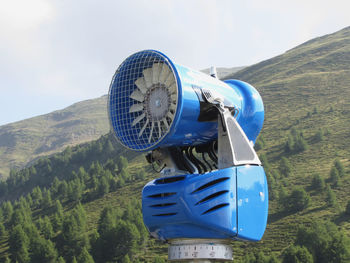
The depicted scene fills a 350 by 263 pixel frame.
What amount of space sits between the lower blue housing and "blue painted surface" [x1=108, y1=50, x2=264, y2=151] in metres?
1.34

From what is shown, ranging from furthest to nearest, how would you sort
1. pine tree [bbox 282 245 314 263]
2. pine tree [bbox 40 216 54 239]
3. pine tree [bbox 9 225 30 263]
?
pine tree [bbox 40 216 54 239] < pine tree [bbox 9 225 30 263] < pine tree [bbox 282 245 314 263]

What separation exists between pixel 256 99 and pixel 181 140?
3947 mm

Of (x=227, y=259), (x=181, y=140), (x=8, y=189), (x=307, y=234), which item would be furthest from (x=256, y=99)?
(x=8, y=189)

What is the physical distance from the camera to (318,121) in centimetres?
13450

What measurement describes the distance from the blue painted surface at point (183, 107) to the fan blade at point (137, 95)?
0.22 metres

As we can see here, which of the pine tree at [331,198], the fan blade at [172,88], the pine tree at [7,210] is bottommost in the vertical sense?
the pine tree at [331,198]

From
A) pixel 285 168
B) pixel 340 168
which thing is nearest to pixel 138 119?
pixel 340 168

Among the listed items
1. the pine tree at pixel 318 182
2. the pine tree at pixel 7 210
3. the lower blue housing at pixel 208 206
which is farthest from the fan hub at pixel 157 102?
the pine tree at pixel 7 210

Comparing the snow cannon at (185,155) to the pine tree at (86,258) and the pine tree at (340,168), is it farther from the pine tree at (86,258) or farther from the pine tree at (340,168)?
the pine tree at (340,168)

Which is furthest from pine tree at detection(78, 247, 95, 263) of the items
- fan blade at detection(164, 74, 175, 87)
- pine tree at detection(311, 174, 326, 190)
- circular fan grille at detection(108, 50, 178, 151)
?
fan blade at detection(164, 74, 175, 87)

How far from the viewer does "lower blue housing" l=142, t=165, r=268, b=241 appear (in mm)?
11852

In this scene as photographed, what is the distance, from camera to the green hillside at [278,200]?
7175cm

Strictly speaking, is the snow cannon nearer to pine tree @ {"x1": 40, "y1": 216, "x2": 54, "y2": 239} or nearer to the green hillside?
the green hillside

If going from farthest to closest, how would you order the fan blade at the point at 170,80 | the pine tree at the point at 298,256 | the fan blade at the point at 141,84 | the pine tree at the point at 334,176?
the pine tree at the point at 334,176, the pine tree at the point at 298,256, the fan blade at the point at 141,84, the fan blade at the point at 170,80
